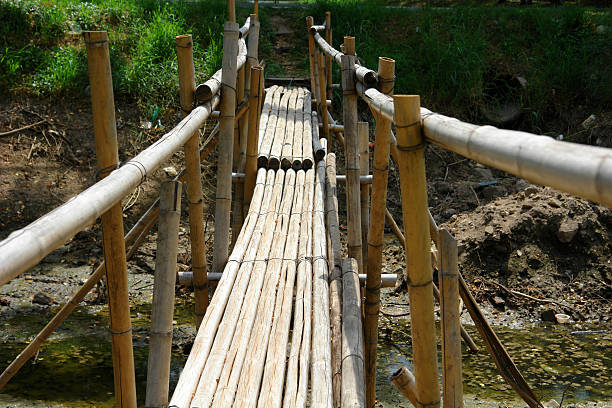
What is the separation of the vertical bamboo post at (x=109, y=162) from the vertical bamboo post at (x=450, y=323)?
2.85ft

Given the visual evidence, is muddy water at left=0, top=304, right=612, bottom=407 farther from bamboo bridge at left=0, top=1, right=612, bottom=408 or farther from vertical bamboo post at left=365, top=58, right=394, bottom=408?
vertical bamboo post at left=365, top=58, right=394, bottom=408

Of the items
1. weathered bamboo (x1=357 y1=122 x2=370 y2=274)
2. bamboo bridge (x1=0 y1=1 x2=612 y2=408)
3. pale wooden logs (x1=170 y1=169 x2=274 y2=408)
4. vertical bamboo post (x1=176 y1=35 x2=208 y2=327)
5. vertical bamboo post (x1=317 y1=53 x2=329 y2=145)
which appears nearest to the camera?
bamboo bridge (x1=0 y1=1 x2=612 y2=408)

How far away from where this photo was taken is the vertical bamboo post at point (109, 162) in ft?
5.65

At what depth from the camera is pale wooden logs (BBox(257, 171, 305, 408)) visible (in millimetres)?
2165

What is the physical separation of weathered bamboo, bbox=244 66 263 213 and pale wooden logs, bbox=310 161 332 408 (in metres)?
0.70

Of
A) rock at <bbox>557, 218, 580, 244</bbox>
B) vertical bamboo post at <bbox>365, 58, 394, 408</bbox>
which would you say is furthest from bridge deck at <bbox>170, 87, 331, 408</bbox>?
rock at <bbox>557, 218, 580, 244</bbox>

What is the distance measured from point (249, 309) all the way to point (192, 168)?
63 centimetres

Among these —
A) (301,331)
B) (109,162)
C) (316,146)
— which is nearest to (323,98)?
(316,146)

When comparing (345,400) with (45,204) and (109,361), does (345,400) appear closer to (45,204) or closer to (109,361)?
(109,361)

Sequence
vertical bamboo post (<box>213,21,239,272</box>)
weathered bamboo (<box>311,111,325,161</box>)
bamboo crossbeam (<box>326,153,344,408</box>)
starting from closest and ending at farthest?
bamboo crossbeam (<box>326,153,344,408</box>) < vertical bamboo post (<box>213,21,239,272</box>) < weathered bamboo (<box>311,111,325,161</box>)

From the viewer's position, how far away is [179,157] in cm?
718

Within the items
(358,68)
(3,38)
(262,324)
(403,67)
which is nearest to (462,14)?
(403,67)

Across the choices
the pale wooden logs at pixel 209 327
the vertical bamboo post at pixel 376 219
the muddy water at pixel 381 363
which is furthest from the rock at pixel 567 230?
the vertical bamboo post at pixel 376 219

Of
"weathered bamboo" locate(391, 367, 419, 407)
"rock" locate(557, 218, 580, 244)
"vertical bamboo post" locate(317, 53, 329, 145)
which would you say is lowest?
"rock" locate(557, 218, 580, 244)
